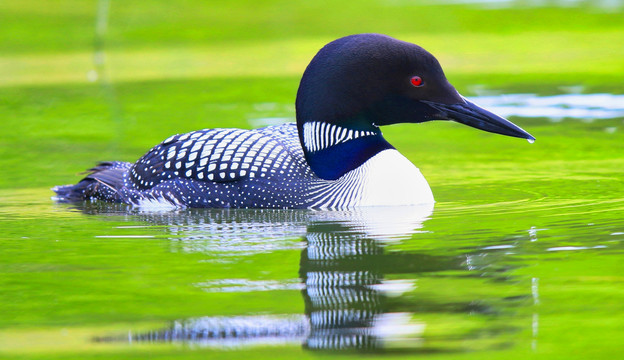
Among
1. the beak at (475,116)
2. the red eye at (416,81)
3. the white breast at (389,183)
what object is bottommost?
the white breast at (389,183)

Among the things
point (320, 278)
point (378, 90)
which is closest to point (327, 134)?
point (378, 90)

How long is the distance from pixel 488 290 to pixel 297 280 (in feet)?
2.54

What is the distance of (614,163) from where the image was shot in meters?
7.23

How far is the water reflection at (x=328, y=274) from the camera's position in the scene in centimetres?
357

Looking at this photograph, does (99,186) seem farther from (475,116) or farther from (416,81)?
(475,116)

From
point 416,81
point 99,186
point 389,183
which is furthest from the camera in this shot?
point 99,186

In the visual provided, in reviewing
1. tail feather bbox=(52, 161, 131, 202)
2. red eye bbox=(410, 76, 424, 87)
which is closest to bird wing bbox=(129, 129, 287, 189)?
tail feather bbox=(52, 161, 131, 202)

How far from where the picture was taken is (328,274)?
4.41 m

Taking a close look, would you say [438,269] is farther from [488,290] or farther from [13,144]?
[13,144]

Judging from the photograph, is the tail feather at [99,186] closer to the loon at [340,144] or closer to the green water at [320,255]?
the green water at [320,255]

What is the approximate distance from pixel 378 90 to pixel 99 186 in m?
1.91

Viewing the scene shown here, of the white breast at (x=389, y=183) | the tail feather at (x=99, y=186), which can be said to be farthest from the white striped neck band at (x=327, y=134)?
the tail feather at (x=99, y=186)

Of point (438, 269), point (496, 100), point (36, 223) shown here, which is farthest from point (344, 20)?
point (438, 269)

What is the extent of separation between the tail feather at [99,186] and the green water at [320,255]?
0.45ft
